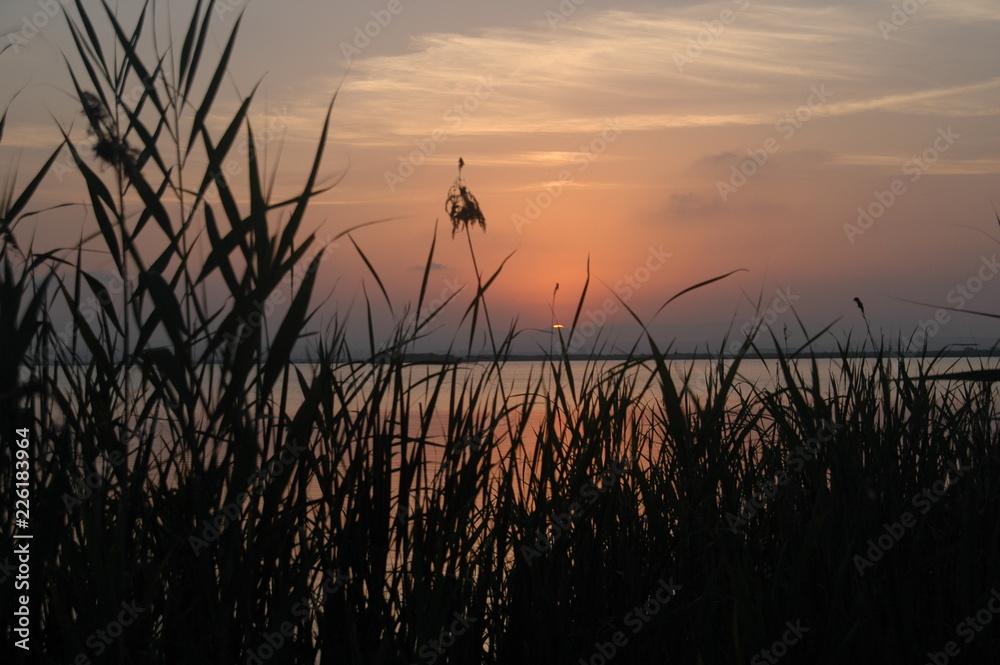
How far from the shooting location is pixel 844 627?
2.20m

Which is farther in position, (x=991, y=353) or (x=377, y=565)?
(x=991, y=353)

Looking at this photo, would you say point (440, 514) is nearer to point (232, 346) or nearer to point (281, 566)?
point (281, 566)

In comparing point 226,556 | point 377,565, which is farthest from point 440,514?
point 226,556

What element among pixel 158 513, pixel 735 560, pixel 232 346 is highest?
pixel 232 346

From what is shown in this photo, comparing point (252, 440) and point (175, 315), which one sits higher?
point (175, 315)

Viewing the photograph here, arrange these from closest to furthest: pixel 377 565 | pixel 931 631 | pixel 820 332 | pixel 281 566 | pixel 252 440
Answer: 1. pixel 252 440
2. pixel 281 566
3. pixel 377 565
4. pixel 931 631
5. pixel 820 332

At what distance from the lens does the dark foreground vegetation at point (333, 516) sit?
177cm

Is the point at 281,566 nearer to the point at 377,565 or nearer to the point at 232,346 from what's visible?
the point at 377,565

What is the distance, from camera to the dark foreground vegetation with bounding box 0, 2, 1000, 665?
5.81 ft

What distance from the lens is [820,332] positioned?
2.79 m

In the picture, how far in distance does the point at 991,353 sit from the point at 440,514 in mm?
2431

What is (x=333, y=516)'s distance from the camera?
2.16 metres

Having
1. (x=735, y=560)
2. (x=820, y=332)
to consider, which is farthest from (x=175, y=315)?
(x=820, y=332)

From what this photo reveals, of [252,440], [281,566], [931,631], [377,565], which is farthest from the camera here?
[931,631]
